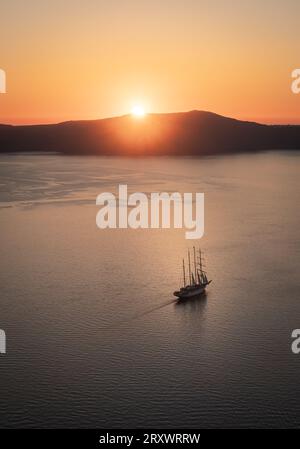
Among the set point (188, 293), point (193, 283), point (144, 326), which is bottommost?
point (144, 326)

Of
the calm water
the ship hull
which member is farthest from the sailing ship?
the calm water

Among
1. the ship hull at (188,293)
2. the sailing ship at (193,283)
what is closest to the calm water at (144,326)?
the ship hull at (188,293)

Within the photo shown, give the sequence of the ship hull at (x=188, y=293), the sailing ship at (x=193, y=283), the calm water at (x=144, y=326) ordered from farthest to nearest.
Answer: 1. the sailing ship at (x=193, y=283)
2. the ship hull at (x=188, y=293)
3. the calm water at (x=144, y=326)

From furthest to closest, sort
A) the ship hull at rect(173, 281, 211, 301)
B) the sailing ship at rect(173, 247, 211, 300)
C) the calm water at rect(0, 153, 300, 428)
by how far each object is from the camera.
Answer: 1. the sailing ship at rect(173, 247, 211, 300)
2. the ship hull at rect(173, 281, 211, 301)
3. the calm water at rect(0, 153, 300, 428)

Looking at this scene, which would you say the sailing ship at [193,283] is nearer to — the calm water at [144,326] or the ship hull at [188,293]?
the ship hull at [188,293]

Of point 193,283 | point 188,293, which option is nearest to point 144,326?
point 188,293

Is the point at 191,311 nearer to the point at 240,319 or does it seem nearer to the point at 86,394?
the point at 240,319

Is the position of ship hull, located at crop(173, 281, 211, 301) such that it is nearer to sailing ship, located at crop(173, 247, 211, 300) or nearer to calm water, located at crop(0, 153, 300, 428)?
sailing ship, located at crop(173, 247, 211, 300)

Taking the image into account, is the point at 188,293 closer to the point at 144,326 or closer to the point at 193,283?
the point at 193,283
